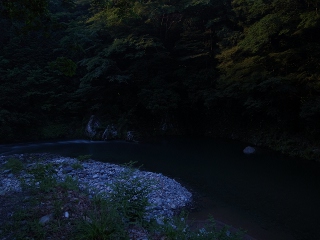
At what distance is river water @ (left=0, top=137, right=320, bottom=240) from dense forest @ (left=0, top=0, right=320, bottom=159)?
1794mm

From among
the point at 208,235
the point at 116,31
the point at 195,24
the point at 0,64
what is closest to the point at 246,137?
the point at 195,24

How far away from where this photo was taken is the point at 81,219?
404 centimetres

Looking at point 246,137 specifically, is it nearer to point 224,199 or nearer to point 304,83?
point 304,83

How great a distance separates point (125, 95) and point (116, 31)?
4.15 metres

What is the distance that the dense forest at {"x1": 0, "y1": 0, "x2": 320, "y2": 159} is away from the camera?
12422 millimetres

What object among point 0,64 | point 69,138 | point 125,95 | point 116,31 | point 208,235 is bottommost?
point 69,138

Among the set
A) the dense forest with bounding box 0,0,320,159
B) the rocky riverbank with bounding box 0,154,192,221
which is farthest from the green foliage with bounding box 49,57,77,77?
the dense forest with bounding box 0,0,320,159

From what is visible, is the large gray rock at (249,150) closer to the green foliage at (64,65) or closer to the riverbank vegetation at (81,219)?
the riverbank vegetation at (81,219)

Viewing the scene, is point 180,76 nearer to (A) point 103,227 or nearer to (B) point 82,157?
(B) point 82,157

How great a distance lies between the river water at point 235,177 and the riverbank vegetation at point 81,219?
102 inches

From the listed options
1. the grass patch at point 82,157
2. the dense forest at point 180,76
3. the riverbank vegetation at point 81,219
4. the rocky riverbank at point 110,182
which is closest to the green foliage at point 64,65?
the riverbank vegetation at point 81,219

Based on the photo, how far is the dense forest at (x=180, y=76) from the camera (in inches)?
489

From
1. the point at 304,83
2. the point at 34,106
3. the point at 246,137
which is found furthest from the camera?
the point at 34,106

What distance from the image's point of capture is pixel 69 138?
58.9ft
